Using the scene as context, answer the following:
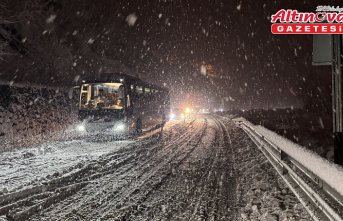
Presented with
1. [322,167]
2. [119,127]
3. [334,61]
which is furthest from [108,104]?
[322,167]

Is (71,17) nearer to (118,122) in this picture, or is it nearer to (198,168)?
(118,122)

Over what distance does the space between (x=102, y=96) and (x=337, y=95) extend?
39.5 ft

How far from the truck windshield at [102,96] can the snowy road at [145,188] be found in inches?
221

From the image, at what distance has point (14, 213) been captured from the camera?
16.5 feet

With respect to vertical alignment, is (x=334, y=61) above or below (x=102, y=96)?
above

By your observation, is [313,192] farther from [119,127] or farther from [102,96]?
[102,96]

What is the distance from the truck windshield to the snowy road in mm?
5617

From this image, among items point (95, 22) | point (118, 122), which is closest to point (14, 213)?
point (118, 122)

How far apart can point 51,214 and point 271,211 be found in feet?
12.4

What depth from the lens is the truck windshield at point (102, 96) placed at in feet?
52.6

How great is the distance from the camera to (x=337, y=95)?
25.7ft

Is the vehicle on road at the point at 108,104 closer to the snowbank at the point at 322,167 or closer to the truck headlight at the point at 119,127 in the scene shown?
the truck headlight at the point at 119,127

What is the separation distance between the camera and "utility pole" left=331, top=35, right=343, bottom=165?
293 inches

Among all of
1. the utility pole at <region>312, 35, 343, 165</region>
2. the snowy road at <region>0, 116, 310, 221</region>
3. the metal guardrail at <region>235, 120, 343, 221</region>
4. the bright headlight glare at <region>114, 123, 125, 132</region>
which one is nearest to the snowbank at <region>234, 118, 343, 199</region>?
the metal guardrail at <region>235, 120, 343, 221</region>
